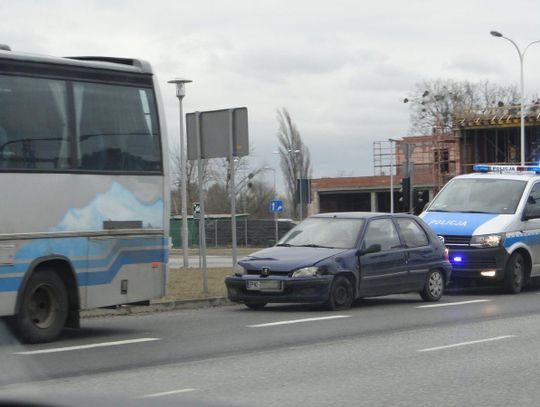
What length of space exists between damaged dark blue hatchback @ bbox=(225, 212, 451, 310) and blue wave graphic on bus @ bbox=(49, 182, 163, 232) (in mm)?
2595

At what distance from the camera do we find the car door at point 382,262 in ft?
52.1

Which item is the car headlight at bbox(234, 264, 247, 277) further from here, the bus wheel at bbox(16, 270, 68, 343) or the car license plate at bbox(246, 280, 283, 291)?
the bus wheel at bbox(16, 270, 68, 343)

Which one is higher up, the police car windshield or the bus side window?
the bus side window

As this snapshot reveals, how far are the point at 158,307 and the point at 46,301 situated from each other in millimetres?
4281

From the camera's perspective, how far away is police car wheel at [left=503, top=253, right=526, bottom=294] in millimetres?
19281

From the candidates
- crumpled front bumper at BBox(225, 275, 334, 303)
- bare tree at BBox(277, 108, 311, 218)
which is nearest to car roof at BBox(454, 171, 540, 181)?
crumpled front bumper at BBox(225, 275, 334, 303)

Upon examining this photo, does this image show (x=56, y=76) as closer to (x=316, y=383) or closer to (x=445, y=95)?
Result: (x=316, y=383)

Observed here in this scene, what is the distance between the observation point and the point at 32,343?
457 inches

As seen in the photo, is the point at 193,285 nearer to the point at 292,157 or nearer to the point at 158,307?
the point at 158,307

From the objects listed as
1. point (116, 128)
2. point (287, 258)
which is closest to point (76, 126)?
point (116, 128)

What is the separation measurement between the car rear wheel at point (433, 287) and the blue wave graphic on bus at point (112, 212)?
227 inches

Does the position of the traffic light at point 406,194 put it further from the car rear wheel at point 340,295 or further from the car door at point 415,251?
the car rear wheel at point 340,295

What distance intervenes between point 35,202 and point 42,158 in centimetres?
50

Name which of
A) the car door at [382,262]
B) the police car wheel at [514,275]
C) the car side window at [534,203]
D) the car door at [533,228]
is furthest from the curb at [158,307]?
Answer: the car side window at [534,203]
